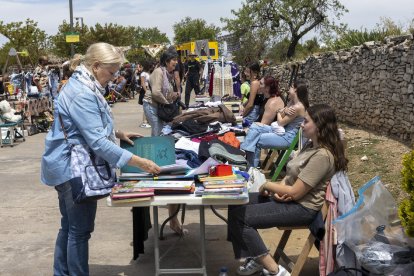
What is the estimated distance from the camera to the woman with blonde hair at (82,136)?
3.74 metres

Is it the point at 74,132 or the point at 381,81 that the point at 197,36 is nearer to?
the point at 381,81

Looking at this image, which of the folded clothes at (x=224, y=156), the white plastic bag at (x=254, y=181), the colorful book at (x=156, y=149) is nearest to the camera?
the colorful book at (x=156, y=149)

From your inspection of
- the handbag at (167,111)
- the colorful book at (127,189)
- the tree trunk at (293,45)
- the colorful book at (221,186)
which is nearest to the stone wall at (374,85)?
the handbag at (167,111)

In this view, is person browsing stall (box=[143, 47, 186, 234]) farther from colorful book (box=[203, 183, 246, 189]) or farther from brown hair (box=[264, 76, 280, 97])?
colorful book (box=[203, 183, 246, 189])

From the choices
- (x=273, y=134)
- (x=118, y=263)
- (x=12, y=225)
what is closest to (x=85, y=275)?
(x=118, y=263)

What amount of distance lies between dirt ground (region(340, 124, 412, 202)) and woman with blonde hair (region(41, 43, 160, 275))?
386 cm

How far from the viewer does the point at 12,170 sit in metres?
9.48

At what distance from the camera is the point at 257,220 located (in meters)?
4.11

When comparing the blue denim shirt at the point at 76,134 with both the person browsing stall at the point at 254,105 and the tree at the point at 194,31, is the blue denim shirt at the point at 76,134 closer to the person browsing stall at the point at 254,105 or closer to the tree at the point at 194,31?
the person browsing stall at the point at 254,105

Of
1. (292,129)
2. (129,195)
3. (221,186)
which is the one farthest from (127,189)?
(292,129)

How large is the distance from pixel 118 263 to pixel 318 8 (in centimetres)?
2835

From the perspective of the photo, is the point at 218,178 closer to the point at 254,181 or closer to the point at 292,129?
the point at 254,181

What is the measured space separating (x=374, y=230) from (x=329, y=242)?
31 cm

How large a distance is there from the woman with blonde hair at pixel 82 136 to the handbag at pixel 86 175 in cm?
3
